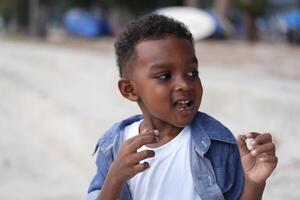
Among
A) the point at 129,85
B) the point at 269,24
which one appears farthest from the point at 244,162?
the point at 269,24

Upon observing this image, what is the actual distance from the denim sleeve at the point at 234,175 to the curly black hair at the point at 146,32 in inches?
14.4

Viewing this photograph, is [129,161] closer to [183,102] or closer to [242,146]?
[183,102]

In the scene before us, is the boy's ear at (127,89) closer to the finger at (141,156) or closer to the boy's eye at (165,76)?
the boy's eye at (165,76)

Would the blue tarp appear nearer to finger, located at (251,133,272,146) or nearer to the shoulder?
the shoulder

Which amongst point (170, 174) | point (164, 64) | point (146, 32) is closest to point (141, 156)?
point (170, 174)

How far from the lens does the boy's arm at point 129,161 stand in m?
1.56

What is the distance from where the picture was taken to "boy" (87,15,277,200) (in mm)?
A: 1614

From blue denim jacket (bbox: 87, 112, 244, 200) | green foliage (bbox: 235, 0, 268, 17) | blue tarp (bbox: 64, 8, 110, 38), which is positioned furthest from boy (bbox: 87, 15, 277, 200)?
blue tarp (bbox: 64, 8, 110, 38)

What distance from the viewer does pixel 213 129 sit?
5.55ft

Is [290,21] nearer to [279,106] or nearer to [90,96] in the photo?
[90,96]

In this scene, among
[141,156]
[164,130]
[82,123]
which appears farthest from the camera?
[82,123]

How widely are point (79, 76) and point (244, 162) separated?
33.5 feet

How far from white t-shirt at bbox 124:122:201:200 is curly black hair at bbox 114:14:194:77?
0.95 feet

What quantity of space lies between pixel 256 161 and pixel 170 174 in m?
0.26
